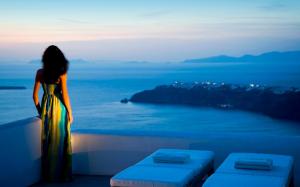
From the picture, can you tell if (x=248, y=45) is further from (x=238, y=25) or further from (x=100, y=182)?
(x=100, y=182)

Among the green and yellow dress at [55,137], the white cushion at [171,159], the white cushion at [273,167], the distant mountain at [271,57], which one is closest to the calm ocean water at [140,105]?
the distant mountain at [271,57]

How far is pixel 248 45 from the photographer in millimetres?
11398

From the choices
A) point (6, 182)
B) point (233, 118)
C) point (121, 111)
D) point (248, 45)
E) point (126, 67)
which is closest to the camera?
point (6, 182)

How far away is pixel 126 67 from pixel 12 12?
10.5 feet

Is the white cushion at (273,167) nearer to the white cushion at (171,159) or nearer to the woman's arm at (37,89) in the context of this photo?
the white cushion at (171,159)

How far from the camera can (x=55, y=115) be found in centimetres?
475

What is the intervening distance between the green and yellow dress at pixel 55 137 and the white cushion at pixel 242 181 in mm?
1876

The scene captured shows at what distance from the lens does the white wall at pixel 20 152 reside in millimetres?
4375

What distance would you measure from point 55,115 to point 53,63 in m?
0.50

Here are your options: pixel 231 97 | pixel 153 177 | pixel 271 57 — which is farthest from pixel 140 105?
pixel 153 177

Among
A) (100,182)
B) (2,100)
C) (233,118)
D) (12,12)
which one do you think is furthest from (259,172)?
(12,12)

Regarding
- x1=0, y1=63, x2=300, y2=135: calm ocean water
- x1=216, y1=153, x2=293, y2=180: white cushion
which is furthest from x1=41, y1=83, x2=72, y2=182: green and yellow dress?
x1=216, y1=153, x2=293, y2=180: white cushion

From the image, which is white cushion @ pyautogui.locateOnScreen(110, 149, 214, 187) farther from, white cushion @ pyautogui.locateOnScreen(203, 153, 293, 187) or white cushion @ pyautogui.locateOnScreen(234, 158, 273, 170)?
white cushion @ pyautogui.locateOnScreen(234, 158, 273, 170)

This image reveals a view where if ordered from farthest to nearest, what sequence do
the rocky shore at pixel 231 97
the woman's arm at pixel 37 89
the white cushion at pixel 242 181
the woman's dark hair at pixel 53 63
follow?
the rocky shore at pixel 231 97, the woman's arm at pixel 37 89, the woman's dark hair at pixel 53 63, the white cushion at pixel 242 181
